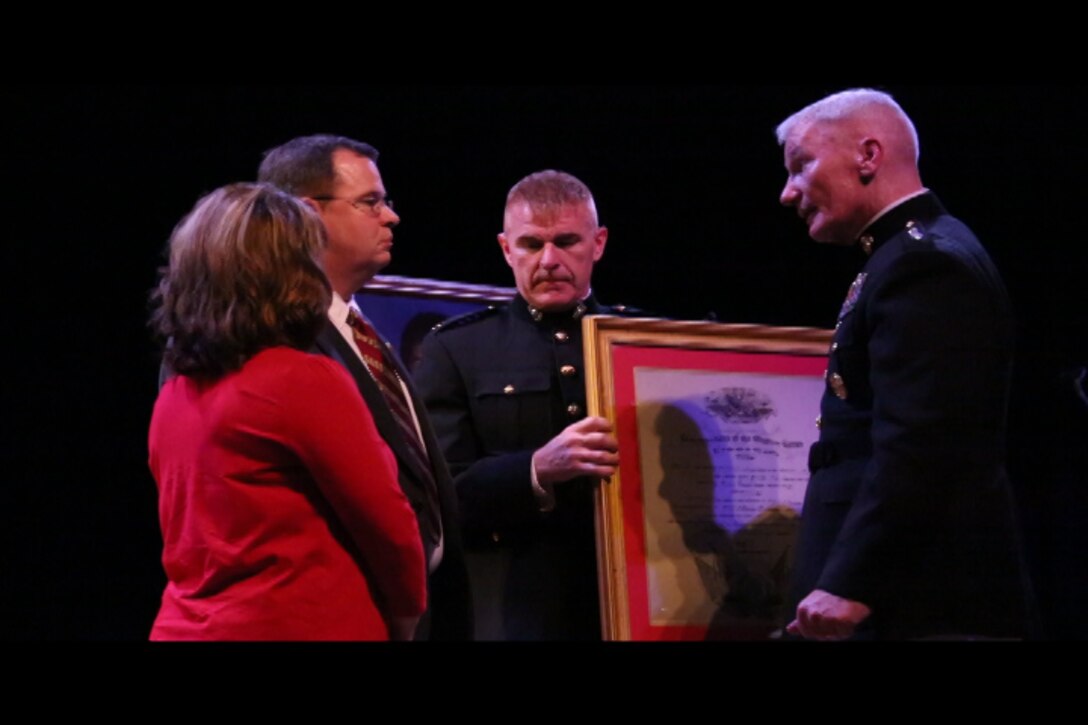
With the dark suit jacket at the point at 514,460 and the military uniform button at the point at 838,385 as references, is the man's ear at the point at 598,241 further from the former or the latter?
the military uniform button at the point at 838,385

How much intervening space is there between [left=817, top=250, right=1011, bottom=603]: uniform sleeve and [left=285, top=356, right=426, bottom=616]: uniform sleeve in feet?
3.00

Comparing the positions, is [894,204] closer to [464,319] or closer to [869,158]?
[869,158]

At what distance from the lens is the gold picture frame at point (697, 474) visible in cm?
344

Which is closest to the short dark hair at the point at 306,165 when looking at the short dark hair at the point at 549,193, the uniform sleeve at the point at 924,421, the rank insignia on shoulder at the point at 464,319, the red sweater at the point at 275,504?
the short dark hair at the point at 549,193

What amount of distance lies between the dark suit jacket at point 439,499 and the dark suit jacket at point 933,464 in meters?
0.81

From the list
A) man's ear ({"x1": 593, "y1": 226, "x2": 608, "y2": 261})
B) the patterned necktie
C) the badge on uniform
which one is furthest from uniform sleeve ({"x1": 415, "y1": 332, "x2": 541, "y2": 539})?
the badge on uniform

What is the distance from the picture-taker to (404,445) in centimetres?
303

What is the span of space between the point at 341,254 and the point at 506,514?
29.4 inches

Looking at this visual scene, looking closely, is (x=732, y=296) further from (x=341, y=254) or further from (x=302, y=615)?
(x=302, y=615)

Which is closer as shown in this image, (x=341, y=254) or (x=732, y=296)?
(x=341, y=254)

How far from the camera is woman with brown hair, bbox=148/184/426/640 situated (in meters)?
2.46

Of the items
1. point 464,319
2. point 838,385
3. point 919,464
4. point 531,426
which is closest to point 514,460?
point 531,426

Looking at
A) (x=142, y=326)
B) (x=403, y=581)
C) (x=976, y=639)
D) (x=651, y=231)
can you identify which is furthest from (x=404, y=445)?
(x=651, y=231)

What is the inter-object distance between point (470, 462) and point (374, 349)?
511 mm
